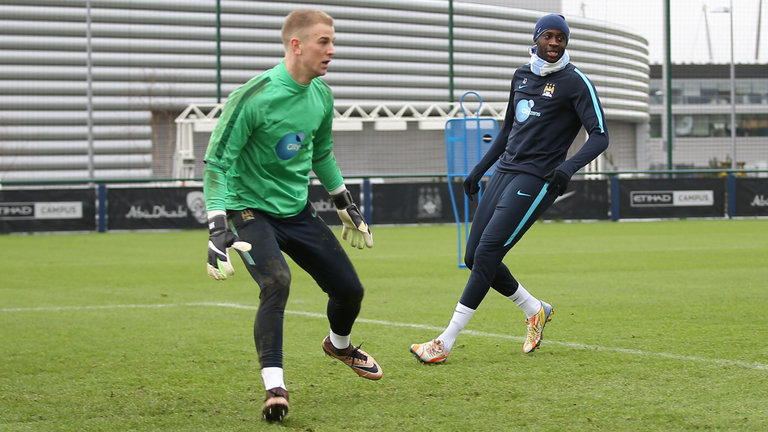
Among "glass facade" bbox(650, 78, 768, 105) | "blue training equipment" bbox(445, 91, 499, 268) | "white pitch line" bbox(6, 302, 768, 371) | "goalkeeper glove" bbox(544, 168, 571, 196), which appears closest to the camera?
"white pitch line" bbox(6, 302, 768, 371)

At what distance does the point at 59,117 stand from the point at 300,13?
31167 millimetres

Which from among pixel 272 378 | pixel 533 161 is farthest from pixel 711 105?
pixel 272 378

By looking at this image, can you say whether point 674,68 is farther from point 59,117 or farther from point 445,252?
point 59,117

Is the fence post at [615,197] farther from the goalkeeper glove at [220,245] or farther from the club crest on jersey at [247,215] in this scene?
the goalkeeper glove at [220,245]

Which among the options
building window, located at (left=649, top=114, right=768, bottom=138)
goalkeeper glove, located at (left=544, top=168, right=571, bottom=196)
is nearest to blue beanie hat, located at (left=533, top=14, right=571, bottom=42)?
goalkeeper glove, located at (left=544, top=168, right=571, bottom=196)

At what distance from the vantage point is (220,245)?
4.25m

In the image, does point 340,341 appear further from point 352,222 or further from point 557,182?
point 557,182

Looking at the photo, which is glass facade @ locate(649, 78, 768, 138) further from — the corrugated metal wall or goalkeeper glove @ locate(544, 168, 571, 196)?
goalkeeper glove @ locate(544, 168, 571, 196)

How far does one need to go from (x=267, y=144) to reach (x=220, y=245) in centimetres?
61

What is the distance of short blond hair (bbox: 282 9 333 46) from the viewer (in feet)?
14.9

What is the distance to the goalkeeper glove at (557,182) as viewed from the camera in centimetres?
565

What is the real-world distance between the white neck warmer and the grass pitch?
1.79 m

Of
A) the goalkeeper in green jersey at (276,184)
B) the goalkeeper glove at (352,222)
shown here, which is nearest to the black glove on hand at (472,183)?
the goalkeeper glove at (352,222)

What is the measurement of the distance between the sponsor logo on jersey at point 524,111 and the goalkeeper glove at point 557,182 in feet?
1.42
